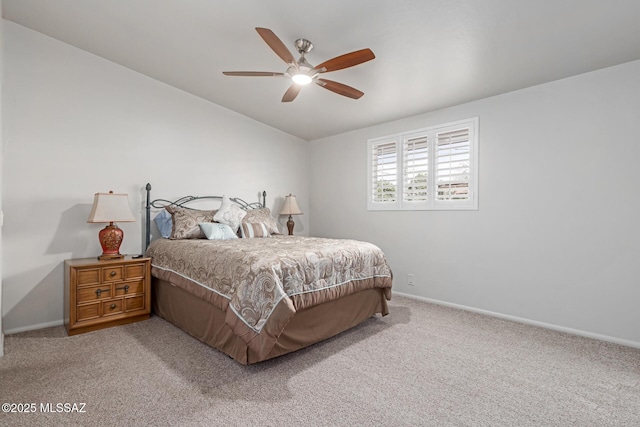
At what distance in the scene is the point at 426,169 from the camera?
13.6 feet

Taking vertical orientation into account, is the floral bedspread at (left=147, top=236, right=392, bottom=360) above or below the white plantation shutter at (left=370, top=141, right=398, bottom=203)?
below

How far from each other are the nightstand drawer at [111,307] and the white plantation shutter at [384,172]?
136 inches

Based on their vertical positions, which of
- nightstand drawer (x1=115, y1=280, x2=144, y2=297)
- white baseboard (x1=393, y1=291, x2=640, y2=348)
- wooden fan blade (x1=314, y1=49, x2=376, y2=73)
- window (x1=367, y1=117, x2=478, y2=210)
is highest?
wooden fan blade (x1=314, y1=49, x2=376, y2=73)

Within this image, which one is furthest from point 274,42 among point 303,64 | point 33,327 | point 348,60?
point 33,327

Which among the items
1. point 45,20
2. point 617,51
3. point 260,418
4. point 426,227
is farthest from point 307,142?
point 260,418

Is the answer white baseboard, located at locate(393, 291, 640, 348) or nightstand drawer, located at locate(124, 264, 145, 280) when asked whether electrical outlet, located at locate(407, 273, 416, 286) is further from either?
nightstand drawer, located at locate(124, 264, 145, 280)

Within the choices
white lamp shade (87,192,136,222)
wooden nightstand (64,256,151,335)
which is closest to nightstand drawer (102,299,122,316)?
wooden nightstand (64,256,151,335)

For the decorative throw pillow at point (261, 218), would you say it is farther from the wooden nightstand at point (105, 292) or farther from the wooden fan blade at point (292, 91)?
the wooden fan blade at point (292, 91)

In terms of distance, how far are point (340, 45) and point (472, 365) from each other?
114 inches

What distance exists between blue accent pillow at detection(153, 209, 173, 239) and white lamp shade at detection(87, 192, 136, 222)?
594 millimetres

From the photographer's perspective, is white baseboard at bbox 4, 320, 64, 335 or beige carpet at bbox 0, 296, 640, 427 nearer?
beige carpet at bbox 0, 296, 640, 427

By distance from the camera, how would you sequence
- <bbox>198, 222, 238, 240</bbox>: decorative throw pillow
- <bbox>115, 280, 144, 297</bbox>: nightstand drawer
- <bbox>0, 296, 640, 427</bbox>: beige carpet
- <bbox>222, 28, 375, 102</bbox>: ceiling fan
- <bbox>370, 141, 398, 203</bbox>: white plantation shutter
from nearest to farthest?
1. <bbox>0, 296, 640, 427</bbox>: beige carpet
2. <bbox>222, 28, 375, 102</bbox>: ceiling fan
3. <bbox>115, 280, 144, 297</bbox>: nightstand drawer
4. <bbox>198, 222, 238, 240</bbox>: decorative throw pillow
5. <bbox>370, 141, 398, 203</bbox>: white plantation shutter

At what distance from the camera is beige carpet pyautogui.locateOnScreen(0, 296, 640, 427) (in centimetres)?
178

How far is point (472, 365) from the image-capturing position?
2385mm
